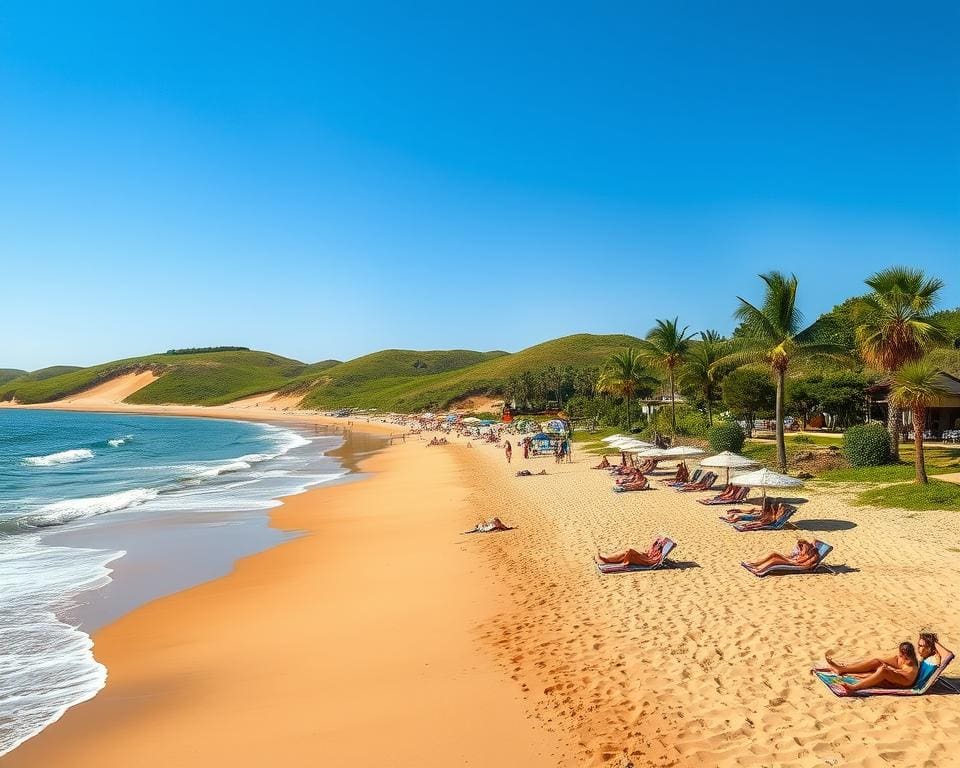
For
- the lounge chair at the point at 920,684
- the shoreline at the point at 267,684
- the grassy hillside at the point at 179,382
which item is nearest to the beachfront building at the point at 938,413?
the shoreline at the point at 267,684

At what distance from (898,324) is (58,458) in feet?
152

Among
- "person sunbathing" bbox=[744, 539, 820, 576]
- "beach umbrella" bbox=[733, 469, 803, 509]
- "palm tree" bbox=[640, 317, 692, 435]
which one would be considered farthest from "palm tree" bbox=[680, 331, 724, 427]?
"person sunbathing" bbox=[744, 539, 820, 576]

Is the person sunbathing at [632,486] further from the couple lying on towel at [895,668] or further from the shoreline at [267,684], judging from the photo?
the couple lying on towel at [895,668]

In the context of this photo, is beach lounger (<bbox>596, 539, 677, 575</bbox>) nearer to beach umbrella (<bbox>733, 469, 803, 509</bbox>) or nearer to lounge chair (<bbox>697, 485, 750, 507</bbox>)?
→ beach umbrella (<bbox>733, 469, 803, 509</bbox>)

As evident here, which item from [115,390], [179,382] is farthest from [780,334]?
[115,390]

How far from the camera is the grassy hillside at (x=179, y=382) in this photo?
15875cm

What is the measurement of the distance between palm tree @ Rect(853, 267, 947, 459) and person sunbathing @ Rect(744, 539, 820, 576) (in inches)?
472

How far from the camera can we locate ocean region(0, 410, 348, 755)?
8.67 metres

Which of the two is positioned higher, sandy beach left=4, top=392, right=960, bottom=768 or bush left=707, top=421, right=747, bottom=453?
bush left=707, top=421, right=747, bottom=453

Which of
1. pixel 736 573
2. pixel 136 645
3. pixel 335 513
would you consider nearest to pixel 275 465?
pixel 335 513

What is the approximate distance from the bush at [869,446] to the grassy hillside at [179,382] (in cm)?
14672

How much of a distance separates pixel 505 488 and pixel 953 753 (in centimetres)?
1906

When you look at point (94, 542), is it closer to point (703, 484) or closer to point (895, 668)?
point (703, 484)

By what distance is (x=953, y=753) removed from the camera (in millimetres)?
5598
